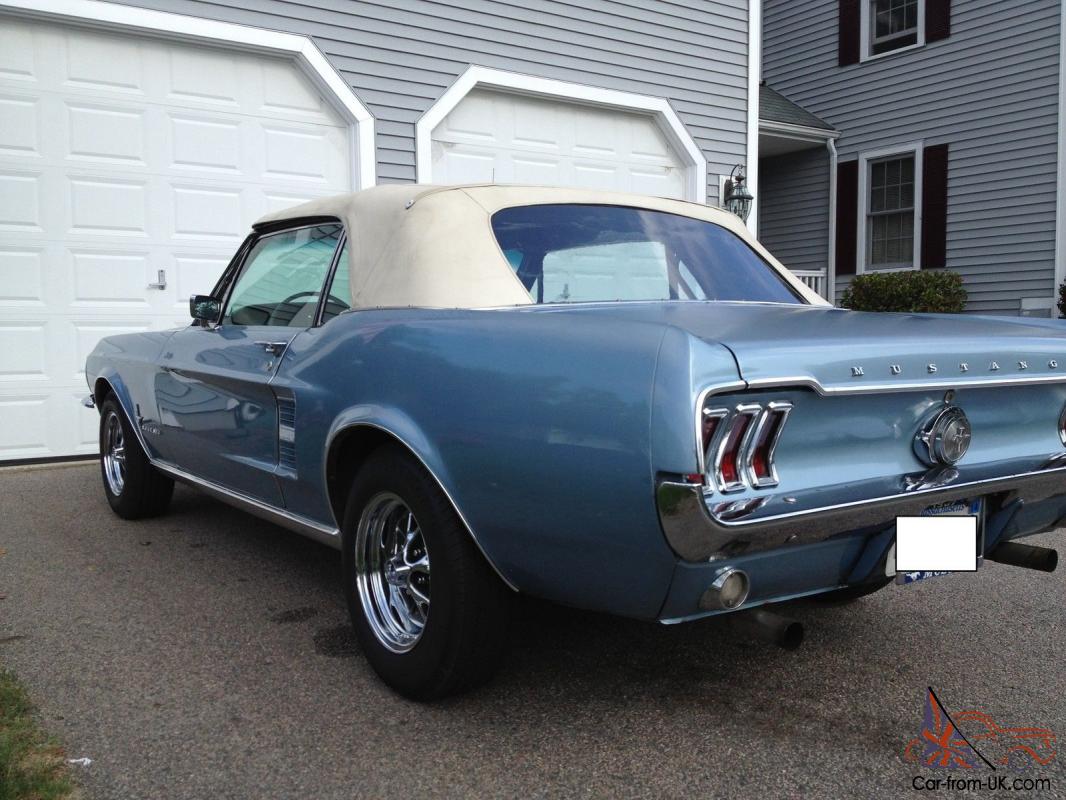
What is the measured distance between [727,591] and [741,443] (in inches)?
13.1

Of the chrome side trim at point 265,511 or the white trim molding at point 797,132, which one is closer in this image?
the chrome side trim at point 265,511

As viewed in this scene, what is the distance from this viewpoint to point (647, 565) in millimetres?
2068

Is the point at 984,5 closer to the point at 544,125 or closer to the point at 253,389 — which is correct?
the point at 544,125

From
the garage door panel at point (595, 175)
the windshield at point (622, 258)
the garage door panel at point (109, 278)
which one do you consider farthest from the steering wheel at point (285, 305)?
the garage door panel at point (595, 175)

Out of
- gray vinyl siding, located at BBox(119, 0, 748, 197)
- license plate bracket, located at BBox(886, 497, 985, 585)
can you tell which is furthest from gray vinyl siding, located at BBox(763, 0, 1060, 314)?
license plate bracket, located at BBox(886, 497, 985, 585)

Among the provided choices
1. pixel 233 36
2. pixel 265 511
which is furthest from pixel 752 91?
pixel 265 511

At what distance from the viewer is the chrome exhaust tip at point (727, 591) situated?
6.94ft

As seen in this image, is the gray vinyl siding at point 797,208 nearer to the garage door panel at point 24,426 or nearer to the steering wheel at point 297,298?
the garage door panel at point 24,426

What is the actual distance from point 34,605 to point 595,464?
8.43ft

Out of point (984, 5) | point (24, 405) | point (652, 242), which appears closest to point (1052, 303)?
point (984, 5)

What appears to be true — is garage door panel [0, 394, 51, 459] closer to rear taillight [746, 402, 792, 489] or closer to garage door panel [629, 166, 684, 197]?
garage door panel [629, 166, 684, 197]

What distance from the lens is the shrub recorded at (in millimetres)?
12398

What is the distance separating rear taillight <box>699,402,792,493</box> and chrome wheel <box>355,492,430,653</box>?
97 centimetres

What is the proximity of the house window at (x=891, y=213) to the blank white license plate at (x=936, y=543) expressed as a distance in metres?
12.1
